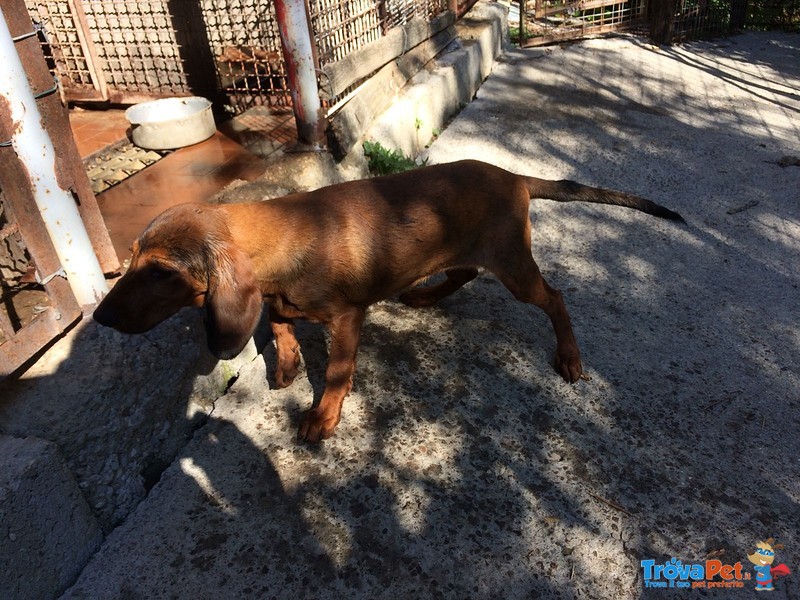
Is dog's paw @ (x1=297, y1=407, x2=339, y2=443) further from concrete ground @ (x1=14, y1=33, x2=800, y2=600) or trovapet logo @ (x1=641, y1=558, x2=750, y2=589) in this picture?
trovapet logo @ (x1=641, y1=558, x2=750, y2=589)

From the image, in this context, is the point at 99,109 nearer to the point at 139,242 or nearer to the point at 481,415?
the point at 139,242

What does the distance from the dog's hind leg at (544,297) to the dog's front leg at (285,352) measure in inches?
45.3

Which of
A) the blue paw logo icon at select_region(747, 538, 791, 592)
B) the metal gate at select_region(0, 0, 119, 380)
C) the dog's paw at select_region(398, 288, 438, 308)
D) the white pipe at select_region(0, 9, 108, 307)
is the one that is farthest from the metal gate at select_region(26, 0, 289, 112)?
the blue paw logo icon at select_region(747, 538, 791, 592)

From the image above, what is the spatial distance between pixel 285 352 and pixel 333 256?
2.32 feet

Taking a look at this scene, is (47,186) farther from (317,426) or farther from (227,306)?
(317,426)

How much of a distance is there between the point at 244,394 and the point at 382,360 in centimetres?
78

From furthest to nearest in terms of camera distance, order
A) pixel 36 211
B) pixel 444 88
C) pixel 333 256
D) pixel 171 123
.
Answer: pixel 444 88 < pixel 171 123 < pixel 333 256 < pixel 36 211

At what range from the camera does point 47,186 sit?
2.62 metres

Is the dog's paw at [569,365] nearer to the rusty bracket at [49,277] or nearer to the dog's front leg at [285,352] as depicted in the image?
the dog's front leg at [285,352]

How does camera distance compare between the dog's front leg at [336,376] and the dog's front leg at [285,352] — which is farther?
the dog's front leg at [285,352]

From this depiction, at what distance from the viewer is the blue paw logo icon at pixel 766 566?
2432mm

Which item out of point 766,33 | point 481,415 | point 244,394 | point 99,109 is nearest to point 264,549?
point 244,394

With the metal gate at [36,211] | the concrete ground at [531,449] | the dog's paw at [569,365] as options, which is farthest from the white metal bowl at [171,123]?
the dog's paw at [569,365]

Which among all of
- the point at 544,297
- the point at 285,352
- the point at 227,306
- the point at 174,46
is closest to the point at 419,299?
the point at 544,297
